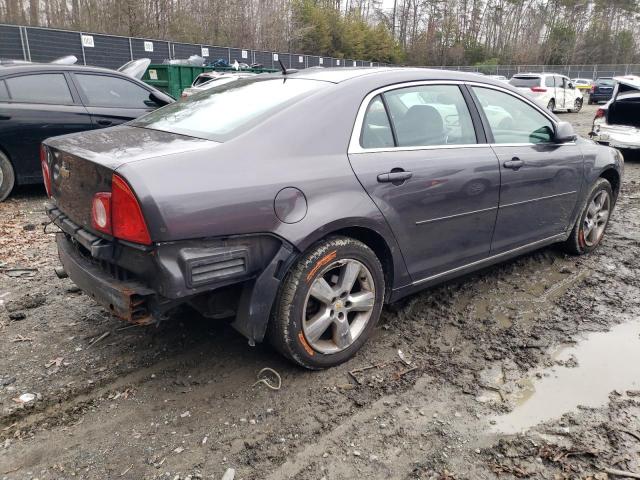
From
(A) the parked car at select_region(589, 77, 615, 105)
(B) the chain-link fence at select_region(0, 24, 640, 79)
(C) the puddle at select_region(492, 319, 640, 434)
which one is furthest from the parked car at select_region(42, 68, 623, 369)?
(A) the parked car at select_region(589, 77, 615, 105)

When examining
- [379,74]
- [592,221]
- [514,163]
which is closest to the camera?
[379,74]

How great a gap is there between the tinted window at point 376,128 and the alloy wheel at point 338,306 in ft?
2.33

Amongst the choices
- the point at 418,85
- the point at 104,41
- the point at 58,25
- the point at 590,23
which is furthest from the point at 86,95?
the point at 590,23

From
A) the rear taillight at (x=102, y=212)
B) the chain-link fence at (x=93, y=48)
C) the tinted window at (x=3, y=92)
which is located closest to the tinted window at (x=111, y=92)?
the tinted window at (x=3, y=92)

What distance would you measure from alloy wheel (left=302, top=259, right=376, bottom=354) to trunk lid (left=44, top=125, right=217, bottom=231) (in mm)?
962

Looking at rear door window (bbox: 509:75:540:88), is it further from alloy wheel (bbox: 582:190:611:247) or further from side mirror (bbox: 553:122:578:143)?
side mirror (bbox: 553:122:578:143)

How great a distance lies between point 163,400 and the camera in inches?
107

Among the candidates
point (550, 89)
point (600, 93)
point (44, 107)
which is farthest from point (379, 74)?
point (600, 93)

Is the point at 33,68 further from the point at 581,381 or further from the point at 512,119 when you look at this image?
the point at 581,381

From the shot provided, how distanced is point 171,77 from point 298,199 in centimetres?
1399

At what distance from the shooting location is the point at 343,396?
2.76 metres

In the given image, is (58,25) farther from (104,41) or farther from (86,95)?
(86,95)

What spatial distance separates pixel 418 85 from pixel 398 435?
2.16 metres

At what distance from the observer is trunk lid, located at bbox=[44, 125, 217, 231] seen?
2434mm
